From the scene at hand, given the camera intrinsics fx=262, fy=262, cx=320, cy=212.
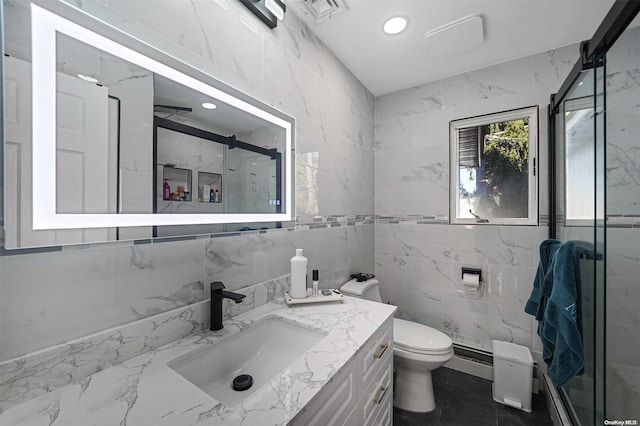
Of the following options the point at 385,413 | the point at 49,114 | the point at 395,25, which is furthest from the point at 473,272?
the point at 49,114

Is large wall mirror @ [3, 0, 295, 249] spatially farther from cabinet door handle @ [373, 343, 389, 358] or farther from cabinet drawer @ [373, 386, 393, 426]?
cabinet drawer @ [373, 386, 393, 426]

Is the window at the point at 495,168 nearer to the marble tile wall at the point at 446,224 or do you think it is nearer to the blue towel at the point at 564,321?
the marble tile wall at the point at 446,224

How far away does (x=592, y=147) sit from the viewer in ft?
4.04

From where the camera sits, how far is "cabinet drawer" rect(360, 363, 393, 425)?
106 cm

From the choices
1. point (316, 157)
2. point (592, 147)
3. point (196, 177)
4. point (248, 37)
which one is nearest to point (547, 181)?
point (592, 147)

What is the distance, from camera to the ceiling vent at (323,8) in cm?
142

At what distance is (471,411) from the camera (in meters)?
1.68

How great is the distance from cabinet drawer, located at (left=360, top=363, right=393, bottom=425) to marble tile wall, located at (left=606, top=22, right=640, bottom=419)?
95cm

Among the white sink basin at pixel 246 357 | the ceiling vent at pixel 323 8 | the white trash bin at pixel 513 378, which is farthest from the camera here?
the white trash bin at pixel 513 378

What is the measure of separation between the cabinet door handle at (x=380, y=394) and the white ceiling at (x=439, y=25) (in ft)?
6.52

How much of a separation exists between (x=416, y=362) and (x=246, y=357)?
1.09m

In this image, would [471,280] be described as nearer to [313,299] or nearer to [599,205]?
[599,205]

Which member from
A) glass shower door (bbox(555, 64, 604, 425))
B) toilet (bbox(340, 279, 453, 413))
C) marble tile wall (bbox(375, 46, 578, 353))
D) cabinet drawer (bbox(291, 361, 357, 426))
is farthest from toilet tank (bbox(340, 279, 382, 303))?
glass shower door (bbox(555, 64, 604, 425))

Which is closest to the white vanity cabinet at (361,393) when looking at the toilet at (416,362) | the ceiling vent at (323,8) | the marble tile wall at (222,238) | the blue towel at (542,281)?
the toilet at (416,362)
